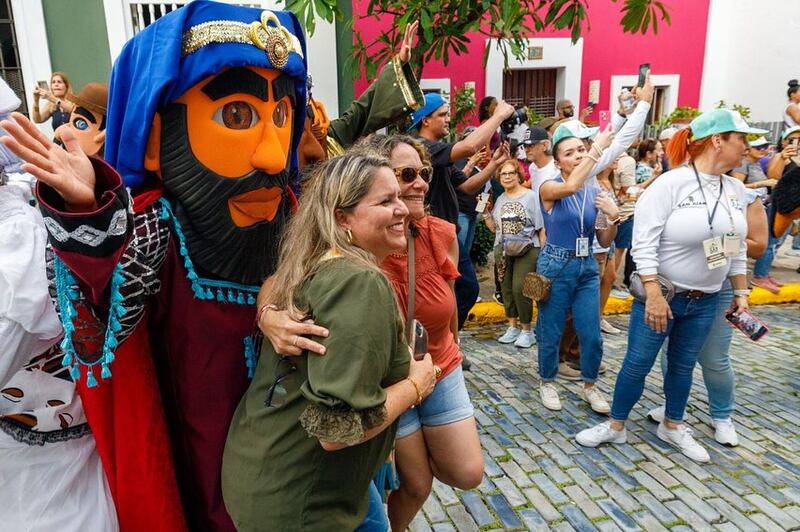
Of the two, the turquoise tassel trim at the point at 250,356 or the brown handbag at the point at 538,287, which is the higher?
the turquoise tassel trim at the point at 250,356

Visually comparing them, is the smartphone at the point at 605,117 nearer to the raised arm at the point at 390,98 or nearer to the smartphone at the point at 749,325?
the smartphone at the point at 749,325

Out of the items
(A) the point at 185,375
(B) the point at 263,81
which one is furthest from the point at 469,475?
(B) the point at 263,81

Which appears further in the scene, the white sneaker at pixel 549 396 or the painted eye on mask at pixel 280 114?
the white sneaker at pixel 549 396

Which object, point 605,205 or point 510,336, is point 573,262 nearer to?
point 605,205

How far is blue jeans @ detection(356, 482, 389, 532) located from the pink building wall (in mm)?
8891

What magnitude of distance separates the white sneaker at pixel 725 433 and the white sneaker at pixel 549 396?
0.96 meters

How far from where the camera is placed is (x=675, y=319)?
3207 mm

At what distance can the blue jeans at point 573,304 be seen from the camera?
12.5ft

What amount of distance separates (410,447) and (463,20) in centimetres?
311

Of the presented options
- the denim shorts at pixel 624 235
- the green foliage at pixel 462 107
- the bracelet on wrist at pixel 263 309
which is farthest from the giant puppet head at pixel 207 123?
the green foliage at pixel 462 107

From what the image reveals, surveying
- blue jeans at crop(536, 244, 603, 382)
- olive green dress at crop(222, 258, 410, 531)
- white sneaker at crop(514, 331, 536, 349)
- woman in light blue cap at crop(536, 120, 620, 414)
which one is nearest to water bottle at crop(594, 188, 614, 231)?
woman in light blue cap at crop(536, 120, 620, 414)

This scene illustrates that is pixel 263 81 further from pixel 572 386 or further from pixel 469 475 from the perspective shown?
pixel 572 386

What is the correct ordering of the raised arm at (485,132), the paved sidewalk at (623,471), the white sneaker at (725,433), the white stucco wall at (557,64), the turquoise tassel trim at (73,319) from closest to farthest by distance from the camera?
the turquoise tassel trim at (73,319), the paved sidewalk at (623,471), the white sneaker at (725,433), the raised arm at (485,132), the white stucco wall at (557,64)

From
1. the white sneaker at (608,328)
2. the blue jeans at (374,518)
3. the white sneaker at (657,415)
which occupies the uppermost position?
the blue jeans at (374,518)
